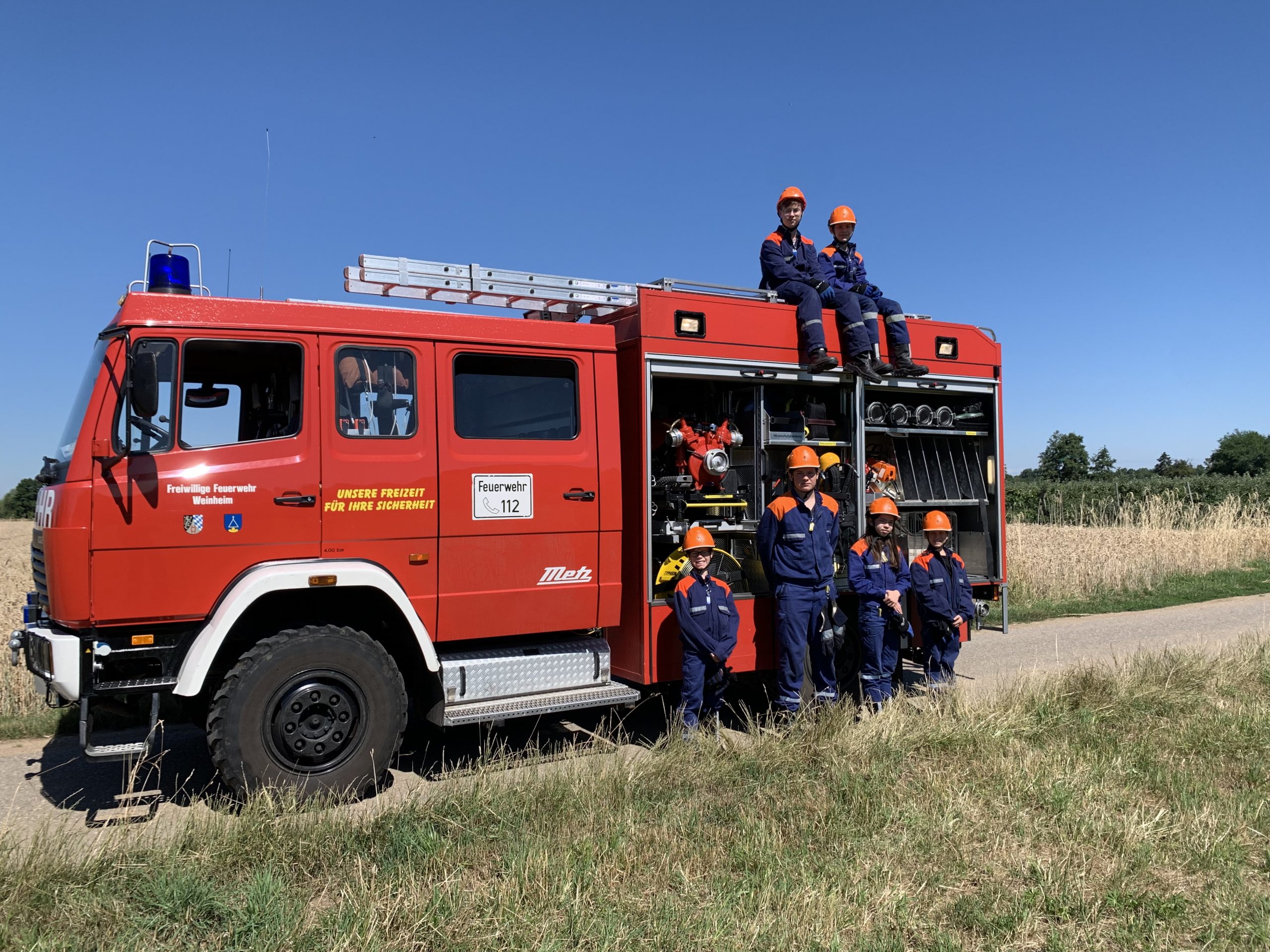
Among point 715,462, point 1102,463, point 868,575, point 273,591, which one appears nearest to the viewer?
point 273,591

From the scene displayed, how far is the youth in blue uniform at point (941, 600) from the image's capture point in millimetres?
7352

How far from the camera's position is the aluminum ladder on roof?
240 inches

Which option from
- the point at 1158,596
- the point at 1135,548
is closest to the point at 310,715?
the point at 1158,596

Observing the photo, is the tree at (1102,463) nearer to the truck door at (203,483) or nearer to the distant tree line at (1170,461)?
the distant tree line at (1170,461)

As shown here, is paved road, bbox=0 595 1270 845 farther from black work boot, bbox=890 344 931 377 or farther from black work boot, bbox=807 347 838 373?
black work boot, bbox=807 347 838 373

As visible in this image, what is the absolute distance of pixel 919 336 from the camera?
26.2ft

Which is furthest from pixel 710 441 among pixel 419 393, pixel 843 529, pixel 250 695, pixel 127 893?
pixel 127 893

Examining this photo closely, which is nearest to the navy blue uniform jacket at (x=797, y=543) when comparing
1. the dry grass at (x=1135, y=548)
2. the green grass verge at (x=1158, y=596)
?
the green grass verge at (x=1158, y=596)

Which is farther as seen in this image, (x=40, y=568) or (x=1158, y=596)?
(x=1158, y=596)

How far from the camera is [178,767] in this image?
20.2ft

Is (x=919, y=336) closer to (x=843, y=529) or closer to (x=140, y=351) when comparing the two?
(x=843, y=529)

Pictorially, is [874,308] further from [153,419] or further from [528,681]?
[153,419]

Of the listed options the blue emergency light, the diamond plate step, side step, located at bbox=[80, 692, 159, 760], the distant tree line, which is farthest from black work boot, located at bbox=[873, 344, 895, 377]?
the distant tree line

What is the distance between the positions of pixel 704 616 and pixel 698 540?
0.51 meters
